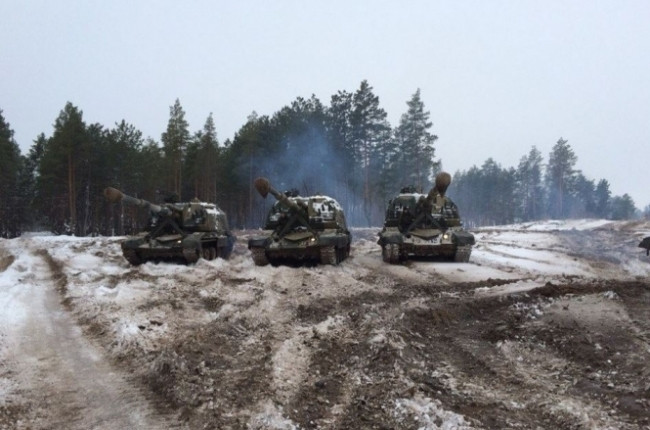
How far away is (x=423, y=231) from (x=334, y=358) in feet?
35.0

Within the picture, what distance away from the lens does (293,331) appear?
6.27 m

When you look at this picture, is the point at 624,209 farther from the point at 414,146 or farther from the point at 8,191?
the point at 8,191

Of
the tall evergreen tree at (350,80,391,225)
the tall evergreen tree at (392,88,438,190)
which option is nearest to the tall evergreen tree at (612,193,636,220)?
the tall evergreen tree at (392,88,438,190)

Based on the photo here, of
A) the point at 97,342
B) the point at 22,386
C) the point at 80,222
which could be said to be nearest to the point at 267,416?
the point at 22,386

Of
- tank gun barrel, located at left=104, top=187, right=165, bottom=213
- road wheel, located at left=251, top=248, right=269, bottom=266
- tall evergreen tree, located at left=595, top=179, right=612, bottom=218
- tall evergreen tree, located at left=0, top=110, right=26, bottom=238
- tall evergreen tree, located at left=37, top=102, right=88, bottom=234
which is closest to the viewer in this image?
tank gun barrel, located at left=104, top=187, right=165, bottom=213

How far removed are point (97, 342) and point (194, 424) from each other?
3110 mm

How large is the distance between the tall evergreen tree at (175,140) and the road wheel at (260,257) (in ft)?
101

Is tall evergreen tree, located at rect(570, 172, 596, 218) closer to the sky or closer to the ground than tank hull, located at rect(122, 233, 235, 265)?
closer to the sky

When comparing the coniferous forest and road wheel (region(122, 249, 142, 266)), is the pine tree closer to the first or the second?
the coniferous forest

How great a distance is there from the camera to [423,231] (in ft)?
50.3

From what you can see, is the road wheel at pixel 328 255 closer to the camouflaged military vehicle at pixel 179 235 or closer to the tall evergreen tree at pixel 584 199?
the camouflaged military vehicle at pixel 179 235

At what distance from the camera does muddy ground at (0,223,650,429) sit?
3.80 metres

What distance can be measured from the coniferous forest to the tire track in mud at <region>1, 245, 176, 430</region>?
3288 cm

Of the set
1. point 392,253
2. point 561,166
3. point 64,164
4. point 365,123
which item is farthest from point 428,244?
point 561,166
